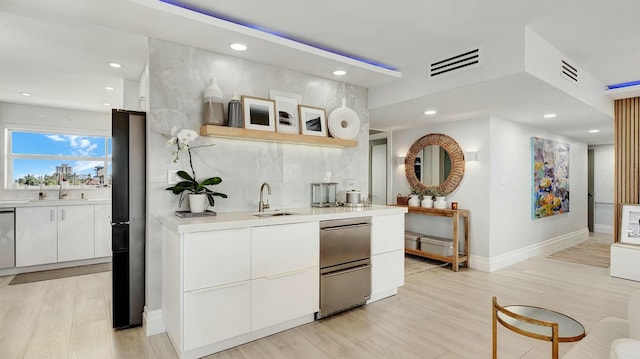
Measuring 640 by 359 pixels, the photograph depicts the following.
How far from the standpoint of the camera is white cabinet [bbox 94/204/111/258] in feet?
16.3

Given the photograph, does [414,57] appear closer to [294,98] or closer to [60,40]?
[294,98]

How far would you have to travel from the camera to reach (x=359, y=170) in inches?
157

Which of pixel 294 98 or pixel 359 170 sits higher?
pixel 294 98

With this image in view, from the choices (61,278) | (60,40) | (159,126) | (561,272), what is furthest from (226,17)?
(561,272)

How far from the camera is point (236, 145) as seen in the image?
309cm

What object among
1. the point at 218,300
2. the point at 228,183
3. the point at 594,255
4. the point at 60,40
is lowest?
the point at 594,255

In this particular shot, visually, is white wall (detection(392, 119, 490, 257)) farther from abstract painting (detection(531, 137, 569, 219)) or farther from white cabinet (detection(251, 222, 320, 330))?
white cabinet (detection(251, 222, 320, 330))

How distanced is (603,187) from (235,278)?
9178 millimetres

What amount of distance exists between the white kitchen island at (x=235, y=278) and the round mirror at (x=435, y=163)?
2734 millimetres

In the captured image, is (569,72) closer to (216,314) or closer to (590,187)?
(216,314)

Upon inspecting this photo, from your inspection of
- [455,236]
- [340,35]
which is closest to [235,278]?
[340,35]

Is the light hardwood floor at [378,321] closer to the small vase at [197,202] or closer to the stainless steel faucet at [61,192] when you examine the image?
the small vase at [197,202]

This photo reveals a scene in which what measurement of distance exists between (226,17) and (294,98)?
1.09 m

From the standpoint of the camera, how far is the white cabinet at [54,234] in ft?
14.6
